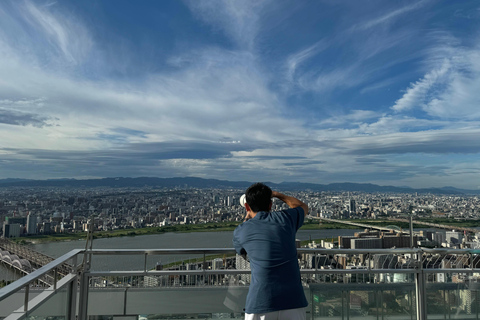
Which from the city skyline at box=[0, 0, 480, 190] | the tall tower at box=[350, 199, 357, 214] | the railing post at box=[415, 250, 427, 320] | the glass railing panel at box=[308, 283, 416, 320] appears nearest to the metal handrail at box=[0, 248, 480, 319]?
the railing post at box=[415, 250, 427, 320]

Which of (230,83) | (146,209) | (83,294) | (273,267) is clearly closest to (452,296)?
(273,267)

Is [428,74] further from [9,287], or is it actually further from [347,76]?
[9,287]

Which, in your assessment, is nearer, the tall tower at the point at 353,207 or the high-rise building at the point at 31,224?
the high-rise building at the point at 31,224

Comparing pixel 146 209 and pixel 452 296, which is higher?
pixel 146 209

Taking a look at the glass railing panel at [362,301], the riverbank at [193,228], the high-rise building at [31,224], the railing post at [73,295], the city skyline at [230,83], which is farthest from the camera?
the city skyline at [230,83]

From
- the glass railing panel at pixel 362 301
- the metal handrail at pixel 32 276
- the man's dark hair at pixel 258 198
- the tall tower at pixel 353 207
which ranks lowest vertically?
the glass railing panel at pixel 362 301

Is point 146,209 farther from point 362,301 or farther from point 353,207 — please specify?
point 362,301

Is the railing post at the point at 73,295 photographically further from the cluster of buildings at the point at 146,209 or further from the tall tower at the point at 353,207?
the tall tower at the point at 353,207

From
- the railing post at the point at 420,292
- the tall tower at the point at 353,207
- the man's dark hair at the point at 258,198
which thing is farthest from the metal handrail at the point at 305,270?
the tall tower at the point at 353,207
